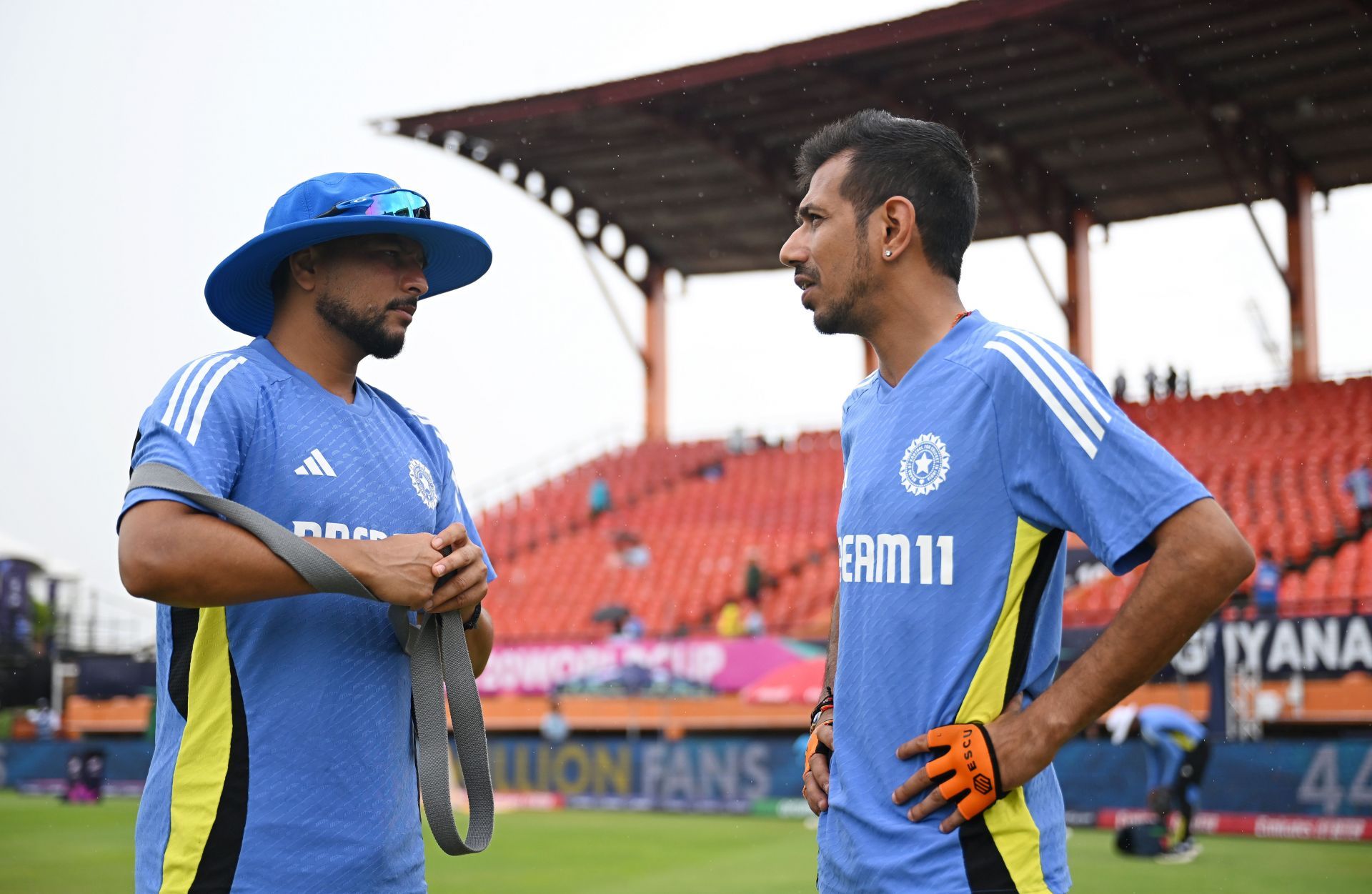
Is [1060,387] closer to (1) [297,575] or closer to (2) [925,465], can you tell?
(2) [925,465]

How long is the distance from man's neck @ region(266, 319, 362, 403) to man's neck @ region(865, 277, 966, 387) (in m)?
1.11

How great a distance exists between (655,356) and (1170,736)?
1714 cm

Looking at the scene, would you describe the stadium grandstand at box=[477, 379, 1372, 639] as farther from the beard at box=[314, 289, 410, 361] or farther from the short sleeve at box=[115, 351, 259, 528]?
the short sleeve at box=[115, 351, 259, 528]

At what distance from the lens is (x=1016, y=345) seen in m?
2.45

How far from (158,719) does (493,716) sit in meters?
15.8

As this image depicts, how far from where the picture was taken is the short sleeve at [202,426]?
8.02 ft

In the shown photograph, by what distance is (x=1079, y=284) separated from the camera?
22.9 meters

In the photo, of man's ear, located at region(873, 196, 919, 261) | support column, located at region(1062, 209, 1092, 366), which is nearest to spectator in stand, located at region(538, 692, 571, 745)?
support column, located at region(1062, 209, 1092, 366)

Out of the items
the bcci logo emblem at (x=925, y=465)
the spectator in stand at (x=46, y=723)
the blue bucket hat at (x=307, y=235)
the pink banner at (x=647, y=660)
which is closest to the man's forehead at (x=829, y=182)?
the bcci logo emblem at (x=925, y=465)

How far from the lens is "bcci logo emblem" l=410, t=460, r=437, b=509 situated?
2869 millimetres

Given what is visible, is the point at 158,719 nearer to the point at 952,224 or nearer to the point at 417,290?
the point at 417,290

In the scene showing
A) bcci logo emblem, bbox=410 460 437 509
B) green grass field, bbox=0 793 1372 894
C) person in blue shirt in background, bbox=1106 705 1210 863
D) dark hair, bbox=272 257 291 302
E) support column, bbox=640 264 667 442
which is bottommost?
green grass field, bbox=0 793 1372 894

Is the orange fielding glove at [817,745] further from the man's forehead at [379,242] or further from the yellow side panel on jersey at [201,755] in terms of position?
the man's forehead at [379,242]

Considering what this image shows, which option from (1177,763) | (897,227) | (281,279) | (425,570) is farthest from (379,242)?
(1177,763)
